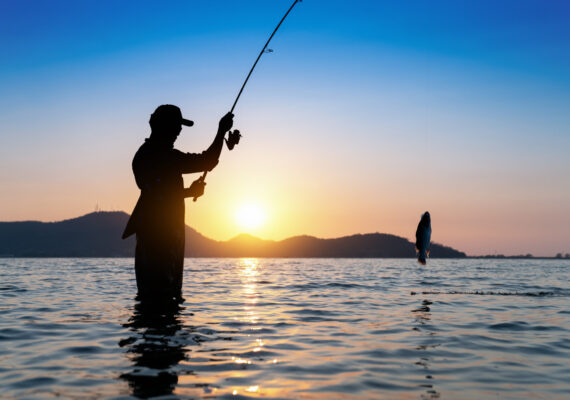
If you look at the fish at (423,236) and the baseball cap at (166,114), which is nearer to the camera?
the baseball cap at (166,114)

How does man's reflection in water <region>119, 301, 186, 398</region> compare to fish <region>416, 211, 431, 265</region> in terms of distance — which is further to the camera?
fish <region>416, 211, 431, 265</region>

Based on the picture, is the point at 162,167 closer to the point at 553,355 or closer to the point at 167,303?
the point at 167,303

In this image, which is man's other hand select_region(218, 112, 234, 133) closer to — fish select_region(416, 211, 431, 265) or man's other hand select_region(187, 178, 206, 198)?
man's other hand select_region(187, 178, 206, 198)

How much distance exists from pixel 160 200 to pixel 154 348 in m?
3.66

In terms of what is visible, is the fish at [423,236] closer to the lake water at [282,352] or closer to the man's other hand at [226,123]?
the lake water at [282,352]

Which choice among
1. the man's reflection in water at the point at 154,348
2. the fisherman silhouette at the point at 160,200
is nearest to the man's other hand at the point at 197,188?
the fisherman silhouette at the point at 160,200

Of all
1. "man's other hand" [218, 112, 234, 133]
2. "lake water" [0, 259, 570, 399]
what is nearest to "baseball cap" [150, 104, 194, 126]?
"man's other hand" [218, 112, 234, 133]

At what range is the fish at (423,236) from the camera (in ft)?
85.6

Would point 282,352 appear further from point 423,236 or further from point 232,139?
point 423,236

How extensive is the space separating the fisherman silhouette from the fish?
739 inches

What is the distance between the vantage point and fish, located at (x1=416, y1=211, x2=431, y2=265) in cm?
2608

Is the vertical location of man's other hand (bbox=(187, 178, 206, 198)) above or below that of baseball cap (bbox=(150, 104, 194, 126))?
below

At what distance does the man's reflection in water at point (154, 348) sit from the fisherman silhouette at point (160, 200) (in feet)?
1.39

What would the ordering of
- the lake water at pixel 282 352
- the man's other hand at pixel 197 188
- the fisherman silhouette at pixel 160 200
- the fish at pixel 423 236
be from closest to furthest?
the lake water at pixel 282 352, the fisherman silhouette at pixel 160 200, the man's other hand at pixel 197 188, the fish at pixel 423 236
